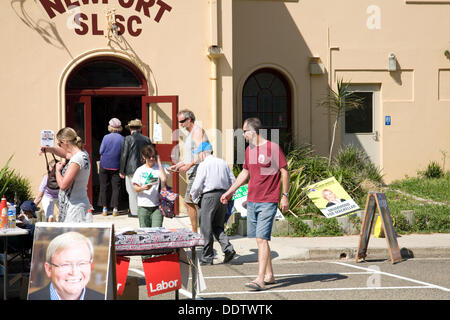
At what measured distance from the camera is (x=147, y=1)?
43.0ft

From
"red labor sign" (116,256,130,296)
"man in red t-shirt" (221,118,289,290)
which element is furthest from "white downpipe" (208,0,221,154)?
"red labor sign" (116,256,130,296)

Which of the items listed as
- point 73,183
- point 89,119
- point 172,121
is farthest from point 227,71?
point 73,183

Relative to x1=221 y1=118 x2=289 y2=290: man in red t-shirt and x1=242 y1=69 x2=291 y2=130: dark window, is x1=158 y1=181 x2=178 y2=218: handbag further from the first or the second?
x1=242 y1=69 x2=291 y2=130: dark window

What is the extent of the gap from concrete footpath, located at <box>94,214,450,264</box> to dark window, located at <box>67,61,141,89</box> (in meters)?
4.40

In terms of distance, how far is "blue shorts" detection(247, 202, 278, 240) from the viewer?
7.46 metres

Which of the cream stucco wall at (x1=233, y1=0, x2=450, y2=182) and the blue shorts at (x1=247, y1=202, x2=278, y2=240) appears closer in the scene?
the blue shorts at (x1=247, y1=202, x2=278, y2=240)

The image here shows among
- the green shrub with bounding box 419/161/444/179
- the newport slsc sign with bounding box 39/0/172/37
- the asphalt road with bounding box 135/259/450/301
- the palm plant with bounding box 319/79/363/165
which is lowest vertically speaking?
the asphalt road with bounding box 135/259/450/301

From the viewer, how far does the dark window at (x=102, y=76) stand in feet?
43.2

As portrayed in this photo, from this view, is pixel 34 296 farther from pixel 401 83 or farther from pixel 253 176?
pixel 401 83

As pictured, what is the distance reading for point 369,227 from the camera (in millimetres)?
9523

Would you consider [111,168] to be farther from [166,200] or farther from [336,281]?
[336,281]

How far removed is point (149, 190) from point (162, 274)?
8.59 ft

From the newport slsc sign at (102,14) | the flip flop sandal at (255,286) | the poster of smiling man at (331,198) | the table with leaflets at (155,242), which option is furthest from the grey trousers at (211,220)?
the newport slsc sign at (102,14)

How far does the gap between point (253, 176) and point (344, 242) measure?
11.3ft
